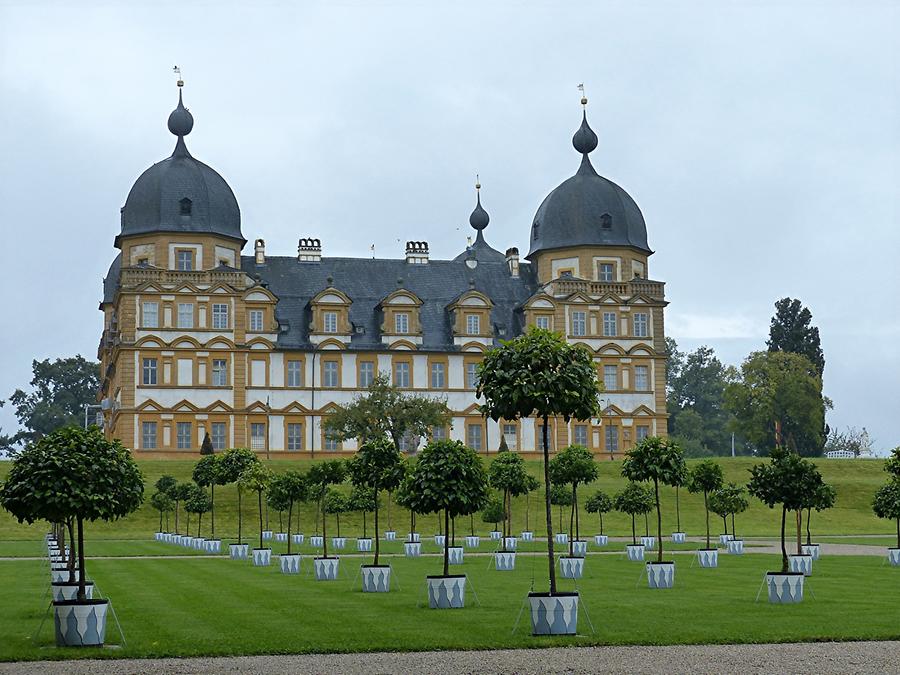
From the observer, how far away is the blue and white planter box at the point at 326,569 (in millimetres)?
38000

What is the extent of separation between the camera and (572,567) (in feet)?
125

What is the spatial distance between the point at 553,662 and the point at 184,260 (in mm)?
74334

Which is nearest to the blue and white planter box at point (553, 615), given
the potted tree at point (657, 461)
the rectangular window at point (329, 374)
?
the potted tree at point (657, 461)

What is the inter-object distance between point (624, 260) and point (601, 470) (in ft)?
73.0

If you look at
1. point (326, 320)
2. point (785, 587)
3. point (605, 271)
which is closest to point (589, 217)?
point (605, 271)

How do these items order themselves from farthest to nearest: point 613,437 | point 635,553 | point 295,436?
point 613,437
point 295,436
point 635,553

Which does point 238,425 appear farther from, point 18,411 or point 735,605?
point 735,605

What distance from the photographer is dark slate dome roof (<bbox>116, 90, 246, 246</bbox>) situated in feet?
303

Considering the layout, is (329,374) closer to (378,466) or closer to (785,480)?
(378,466)

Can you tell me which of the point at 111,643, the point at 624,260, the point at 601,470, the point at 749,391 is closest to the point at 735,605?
the point at 111,643

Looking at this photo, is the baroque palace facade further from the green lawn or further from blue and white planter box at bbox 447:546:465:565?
the green lawn

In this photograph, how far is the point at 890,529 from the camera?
228ft

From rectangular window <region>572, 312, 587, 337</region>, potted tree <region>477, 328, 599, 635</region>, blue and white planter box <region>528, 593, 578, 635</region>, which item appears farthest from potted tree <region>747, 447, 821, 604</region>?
rectangular window <region>572, 312, 587, 337</region>

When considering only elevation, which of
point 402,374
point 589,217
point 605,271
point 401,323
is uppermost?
point 589,217
